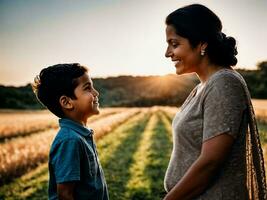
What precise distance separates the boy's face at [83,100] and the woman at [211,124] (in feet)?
2.07

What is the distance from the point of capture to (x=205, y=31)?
85.7 inches

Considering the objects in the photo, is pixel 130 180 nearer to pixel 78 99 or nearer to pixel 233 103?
pixel 78 99

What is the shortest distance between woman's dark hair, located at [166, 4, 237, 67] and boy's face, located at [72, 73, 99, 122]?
749 millimetres

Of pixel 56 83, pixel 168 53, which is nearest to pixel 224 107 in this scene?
pixel 168 53

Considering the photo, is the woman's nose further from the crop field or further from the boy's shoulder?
the crop field

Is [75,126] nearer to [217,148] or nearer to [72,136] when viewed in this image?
[72,136]

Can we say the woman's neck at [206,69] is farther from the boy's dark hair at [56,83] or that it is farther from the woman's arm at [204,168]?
the boy's dark hair at [56,83]

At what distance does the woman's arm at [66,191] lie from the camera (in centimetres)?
233

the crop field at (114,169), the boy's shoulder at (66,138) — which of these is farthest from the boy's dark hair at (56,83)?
the crop field at (114,169)

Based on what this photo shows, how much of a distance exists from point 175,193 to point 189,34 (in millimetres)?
852

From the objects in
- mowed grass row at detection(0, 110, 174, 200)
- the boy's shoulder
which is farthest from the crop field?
the boy's shoulder

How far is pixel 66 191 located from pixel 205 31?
1.19 m

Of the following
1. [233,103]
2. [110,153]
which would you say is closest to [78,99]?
[233,103]

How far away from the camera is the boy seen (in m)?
2.34
